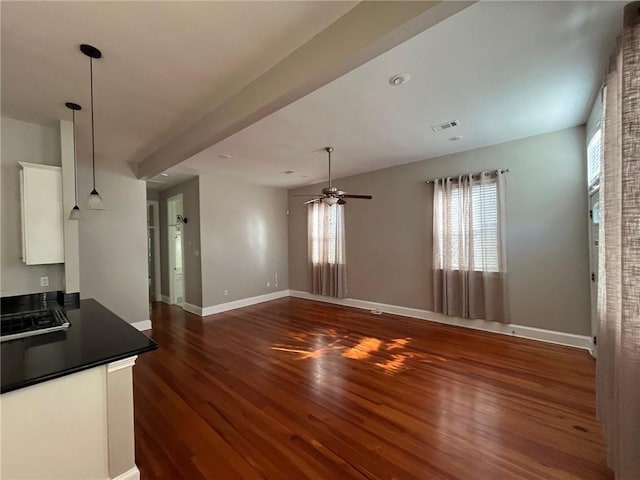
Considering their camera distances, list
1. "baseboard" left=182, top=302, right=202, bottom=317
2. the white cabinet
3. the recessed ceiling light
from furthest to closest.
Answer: "baseboard" left=182, top=302, right=202, bottom=317
the white cabinet
the recessed ceiling light

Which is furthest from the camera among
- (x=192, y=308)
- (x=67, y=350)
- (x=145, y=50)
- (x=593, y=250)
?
(x=192, y=308)

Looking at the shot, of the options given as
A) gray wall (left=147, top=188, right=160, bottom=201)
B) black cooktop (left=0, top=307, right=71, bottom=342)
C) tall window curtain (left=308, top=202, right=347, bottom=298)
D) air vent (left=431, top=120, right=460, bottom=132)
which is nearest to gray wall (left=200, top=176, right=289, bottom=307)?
tall window curtain (left=308, top=202, right=347, bottom=298)

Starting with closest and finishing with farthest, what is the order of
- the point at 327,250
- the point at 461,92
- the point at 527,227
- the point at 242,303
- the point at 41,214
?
the point at 461,92 < the point at 41,214 < the point at 527,227 < the point at 242,303 < the point at 327,250

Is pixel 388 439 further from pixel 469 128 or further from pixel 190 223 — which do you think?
pixel 190 223

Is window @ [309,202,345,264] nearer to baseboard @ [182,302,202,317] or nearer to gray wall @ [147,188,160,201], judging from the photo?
baseboard @ [182,302,202,317]

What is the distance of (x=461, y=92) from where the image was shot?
2.55 metres

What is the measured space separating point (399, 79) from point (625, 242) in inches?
74.4

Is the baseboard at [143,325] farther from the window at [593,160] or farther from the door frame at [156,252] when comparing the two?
the window at [593,160]

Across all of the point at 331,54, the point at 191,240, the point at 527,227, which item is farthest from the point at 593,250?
the point at 191,240

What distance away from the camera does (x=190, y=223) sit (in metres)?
5.84

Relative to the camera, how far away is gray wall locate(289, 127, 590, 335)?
139 inches

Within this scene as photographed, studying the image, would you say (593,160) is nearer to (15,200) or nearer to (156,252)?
(15,200)

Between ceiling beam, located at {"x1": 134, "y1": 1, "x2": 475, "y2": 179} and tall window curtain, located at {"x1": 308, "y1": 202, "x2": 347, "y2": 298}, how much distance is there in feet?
11.8

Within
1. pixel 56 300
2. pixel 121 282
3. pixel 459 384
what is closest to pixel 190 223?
pixel 121 282
